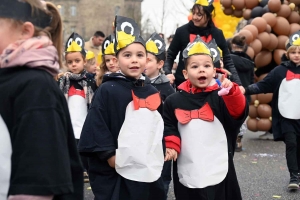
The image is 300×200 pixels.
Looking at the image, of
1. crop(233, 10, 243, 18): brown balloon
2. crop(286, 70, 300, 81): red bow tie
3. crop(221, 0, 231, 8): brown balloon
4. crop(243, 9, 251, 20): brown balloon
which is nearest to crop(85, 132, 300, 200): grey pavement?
crop(286, 70, 300, 81): red bow tie

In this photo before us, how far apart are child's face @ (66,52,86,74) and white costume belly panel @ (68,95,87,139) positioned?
1.06 ft

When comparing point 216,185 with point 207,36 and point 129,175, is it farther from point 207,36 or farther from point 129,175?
point 207,36

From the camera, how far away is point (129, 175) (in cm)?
380

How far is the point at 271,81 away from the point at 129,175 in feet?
11.8

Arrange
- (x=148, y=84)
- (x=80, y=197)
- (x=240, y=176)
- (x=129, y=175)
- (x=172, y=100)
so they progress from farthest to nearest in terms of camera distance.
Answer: (x=240, y=176), (x=172, y=100), (x=148, y=84), (x=129, y=175), (x=80, y=197)

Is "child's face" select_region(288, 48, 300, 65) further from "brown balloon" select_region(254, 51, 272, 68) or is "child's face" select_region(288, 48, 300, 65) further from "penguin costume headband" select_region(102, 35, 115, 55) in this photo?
"brown balloon" select_region(254, 51, 272, 68)

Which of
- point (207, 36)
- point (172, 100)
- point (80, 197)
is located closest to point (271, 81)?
point (207, 36)

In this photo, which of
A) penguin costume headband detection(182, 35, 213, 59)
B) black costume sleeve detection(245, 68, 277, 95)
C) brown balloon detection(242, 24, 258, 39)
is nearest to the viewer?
penguin costume headband detection(182, 35, 213, 59)

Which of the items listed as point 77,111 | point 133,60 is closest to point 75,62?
point 77,111

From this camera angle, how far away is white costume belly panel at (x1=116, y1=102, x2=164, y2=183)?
379cm

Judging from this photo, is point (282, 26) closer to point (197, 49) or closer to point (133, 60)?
point (197, 49)

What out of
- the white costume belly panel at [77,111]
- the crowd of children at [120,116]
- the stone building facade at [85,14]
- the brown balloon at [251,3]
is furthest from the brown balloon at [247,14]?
the stone building facade at [85,14]

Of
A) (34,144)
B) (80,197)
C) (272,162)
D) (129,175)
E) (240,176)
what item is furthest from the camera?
(272,162)

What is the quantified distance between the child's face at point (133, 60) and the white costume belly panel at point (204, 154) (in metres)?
0.63
